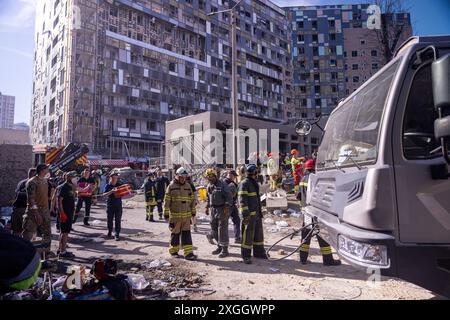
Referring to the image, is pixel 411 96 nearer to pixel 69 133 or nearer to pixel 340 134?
pixel 340 134

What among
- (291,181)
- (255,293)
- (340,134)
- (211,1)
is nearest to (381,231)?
(340,134)

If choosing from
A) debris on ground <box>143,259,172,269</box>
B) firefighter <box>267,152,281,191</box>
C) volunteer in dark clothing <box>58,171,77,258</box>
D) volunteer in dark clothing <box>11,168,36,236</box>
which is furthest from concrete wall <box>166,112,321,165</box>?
volunteer in dark clothing <box>11,168,36,236</box>

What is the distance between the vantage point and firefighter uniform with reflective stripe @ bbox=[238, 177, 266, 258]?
6.01 meters

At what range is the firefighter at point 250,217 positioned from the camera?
19.7 feet

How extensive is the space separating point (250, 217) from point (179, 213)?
4.90ft

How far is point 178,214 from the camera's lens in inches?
252

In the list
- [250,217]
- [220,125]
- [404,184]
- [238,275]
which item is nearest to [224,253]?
[250,217]

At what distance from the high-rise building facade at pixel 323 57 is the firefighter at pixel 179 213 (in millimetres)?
61567

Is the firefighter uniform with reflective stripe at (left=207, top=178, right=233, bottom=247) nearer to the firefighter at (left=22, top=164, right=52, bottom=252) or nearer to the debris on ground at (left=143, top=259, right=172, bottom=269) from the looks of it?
the debris on ground at (left=143, top=259, right=172, bottom=269)

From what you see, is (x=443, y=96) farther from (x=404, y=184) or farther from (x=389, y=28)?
(x=389, y=28)

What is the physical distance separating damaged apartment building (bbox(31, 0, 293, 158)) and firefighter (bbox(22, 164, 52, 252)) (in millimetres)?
26602

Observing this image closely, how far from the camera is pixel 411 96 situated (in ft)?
8.63
